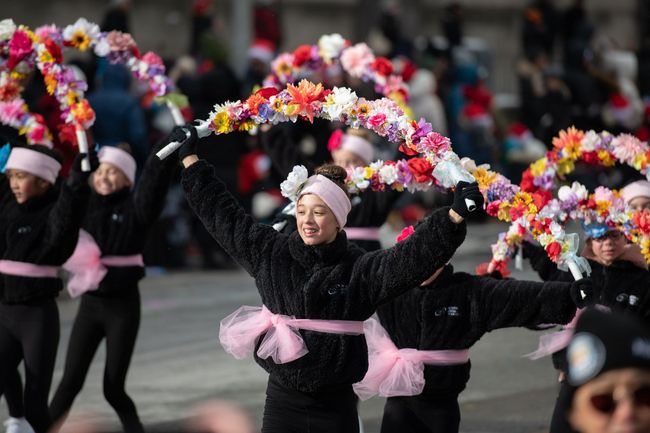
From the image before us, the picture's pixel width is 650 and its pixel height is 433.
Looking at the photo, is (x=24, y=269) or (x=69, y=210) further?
(x=24, y=269)

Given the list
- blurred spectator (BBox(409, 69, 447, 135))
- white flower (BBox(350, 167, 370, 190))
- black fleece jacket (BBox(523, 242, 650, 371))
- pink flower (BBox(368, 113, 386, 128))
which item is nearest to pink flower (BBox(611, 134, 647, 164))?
black fleece jacket (BBox(523, 242, 650, 371))

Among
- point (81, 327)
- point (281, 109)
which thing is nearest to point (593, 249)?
point (281, 109)

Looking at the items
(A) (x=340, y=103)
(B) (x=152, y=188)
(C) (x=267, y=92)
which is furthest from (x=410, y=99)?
(A) (x=340, y=103)

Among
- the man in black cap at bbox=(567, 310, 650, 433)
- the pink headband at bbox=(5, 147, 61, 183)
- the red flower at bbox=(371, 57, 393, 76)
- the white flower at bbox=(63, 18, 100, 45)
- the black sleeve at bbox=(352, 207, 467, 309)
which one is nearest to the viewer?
the man in black cap at bbox=(567, 310, 650, 433)

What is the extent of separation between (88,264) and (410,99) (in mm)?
9038

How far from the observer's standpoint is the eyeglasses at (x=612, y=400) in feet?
11.3

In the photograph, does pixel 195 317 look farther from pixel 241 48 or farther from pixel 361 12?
pixel 361 12

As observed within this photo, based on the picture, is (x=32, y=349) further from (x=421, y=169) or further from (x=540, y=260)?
(x=540, y=260)

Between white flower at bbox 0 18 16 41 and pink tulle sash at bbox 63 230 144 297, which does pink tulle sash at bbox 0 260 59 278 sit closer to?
pink tulle sash at bbox 63 230 144 297

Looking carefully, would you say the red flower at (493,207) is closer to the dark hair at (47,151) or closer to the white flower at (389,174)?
the white flower at (389,174)

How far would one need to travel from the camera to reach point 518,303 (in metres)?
6.50

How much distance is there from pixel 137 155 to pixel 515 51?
1510cm

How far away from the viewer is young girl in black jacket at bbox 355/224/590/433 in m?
6.64

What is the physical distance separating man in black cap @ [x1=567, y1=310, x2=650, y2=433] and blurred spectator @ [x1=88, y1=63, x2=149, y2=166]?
1047 cm
